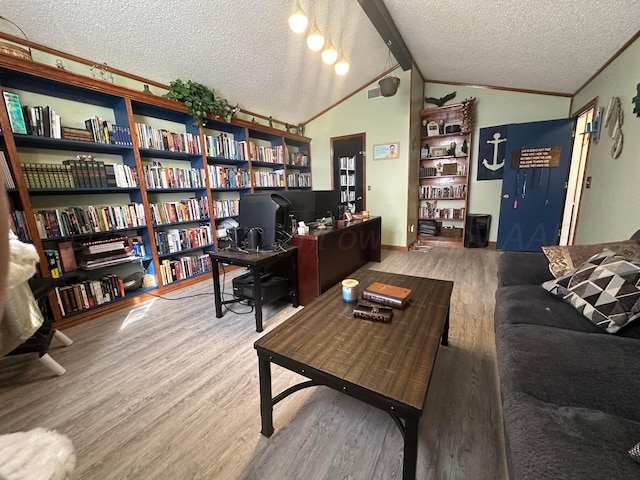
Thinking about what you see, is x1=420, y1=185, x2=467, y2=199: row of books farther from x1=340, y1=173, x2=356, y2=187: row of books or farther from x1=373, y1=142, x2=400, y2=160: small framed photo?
x1=340, y1=173, x2=356, y2=187: row of books

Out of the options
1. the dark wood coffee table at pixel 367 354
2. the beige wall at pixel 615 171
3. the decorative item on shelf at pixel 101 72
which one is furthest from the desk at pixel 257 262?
the beige wall at pixel 615 171

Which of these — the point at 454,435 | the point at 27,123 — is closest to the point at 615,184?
the point at 454,435

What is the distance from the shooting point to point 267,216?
2312 mm

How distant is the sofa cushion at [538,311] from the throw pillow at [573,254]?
16cm

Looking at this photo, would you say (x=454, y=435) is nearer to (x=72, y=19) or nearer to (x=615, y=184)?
(x=615, y=184)

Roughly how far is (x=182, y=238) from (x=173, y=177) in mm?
662

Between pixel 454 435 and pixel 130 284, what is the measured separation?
9.30 ft

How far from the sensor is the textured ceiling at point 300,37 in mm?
2088

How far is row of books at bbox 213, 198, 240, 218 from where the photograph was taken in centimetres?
344

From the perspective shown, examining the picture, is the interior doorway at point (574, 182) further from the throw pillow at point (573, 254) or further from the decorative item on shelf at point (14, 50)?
the decorative item on shelf at point (14, 50)

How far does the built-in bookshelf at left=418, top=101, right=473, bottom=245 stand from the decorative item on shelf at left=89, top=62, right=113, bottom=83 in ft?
13.5

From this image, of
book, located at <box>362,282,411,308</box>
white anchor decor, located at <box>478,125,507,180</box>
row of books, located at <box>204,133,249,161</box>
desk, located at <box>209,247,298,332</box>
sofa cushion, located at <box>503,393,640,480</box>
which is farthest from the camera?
white anchor decor, located at <box>478,125,507,180</box>

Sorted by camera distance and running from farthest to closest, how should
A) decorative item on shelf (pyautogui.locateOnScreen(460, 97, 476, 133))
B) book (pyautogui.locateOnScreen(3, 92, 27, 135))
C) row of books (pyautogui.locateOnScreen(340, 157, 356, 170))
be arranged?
row of books (pyautogui.locateOnScreen(340, 157, 356, 170)) → decorative item on shelf (pyautogui.locateOnScreen(460, 97, 476, 133)) → book (pyautogui.locateOnScreen(3, 92, 27, 135))

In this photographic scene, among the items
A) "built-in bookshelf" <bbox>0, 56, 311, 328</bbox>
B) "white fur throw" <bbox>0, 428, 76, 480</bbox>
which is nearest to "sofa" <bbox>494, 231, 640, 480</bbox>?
"white fur throw" <bbox>0, 428, 76, 480</bbox>
